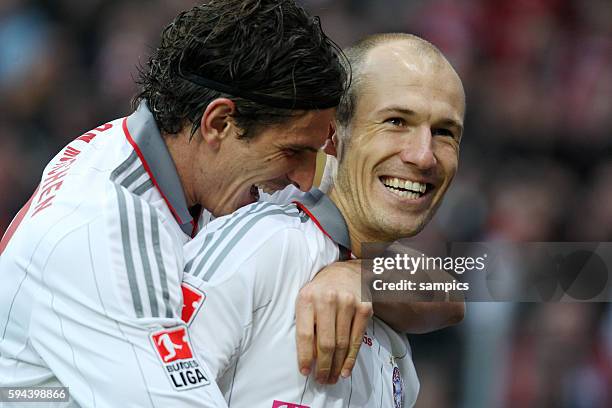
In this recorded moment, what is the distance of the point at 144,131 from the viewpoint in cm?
262

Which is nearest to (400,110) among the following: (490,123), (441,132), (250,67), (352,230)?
(441,132)

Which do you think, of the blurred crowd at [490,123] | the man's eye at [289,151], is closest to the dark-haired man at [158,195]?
the man's eye at [289,151]

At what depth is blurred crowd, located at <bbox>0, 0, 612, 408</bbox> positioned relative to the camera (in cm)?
577

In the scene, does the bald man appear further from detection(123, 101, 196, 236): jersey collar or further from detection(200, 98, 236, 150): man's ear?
detection(200, 98, 236, 150): man's ear

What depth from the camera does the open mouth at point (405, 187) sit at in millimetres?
2830

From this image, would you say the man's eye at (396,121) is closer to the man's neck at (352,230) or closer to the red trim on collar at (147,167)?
the man's neck at (352,230)

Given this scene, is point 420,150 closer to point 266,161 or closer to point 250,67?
point 266,161

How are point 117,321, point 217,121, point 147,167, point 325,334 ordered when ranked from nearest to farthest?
point 117,321
point 325,334
point 147,167
point 217,121

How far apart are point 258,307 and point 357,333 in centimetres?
26

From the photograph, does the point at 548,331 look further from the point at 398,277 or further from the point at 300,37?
the point at 300,37

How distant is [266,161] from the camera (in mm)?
2713

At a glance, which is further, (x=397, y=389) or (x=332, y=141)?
(x=332, y=141)

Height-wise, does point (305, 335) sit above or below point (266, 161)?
below

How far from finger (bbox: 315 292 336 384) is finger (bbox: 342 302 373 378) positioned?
0.16ft
